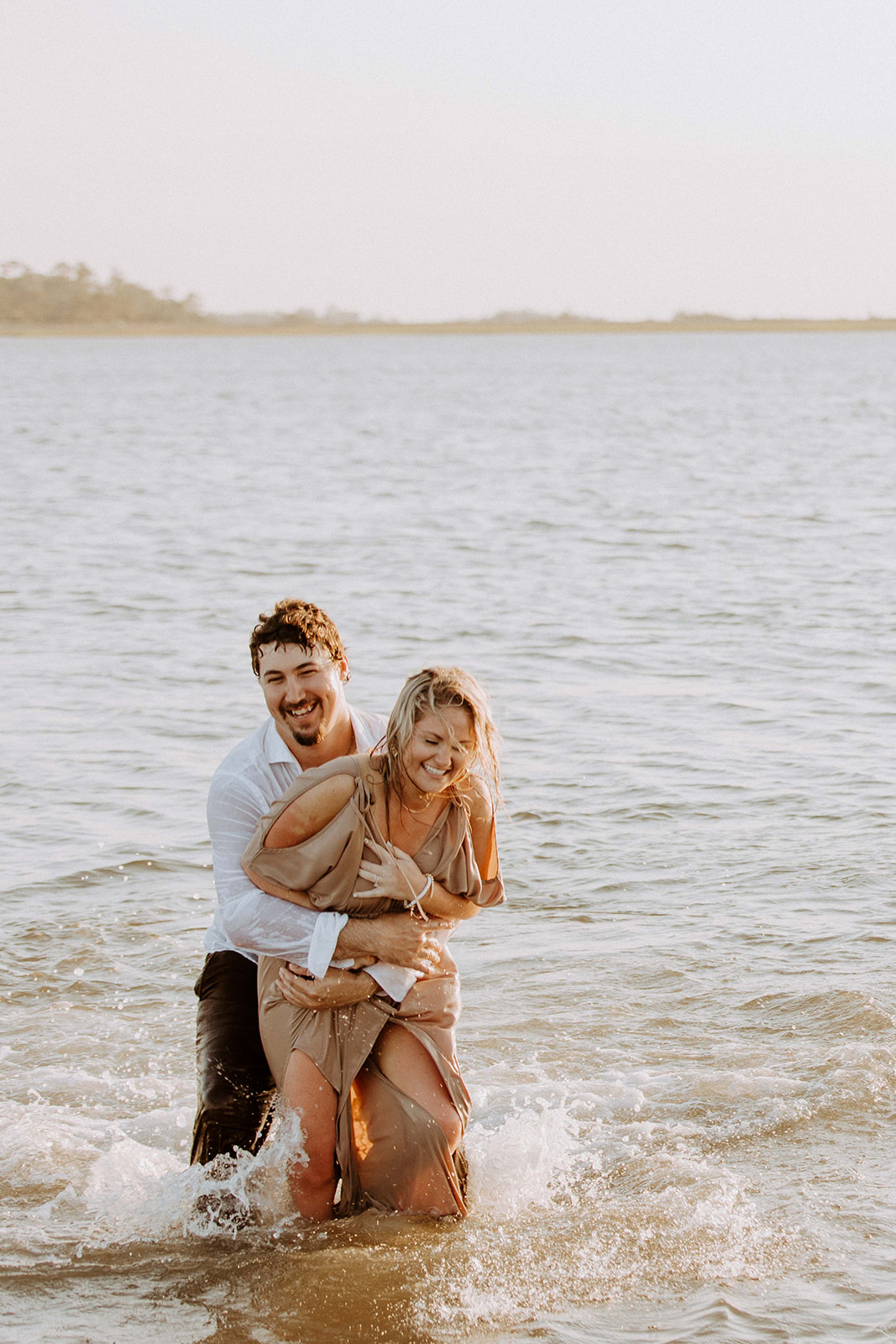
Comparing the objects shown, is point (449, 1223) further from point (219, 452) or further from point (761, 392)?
point (761, 392)

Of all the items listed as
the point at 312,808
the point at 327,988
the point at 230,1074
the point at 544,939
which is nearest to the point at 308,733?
the point at 312,808

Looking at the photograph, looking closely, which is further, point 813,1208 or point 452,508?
point 452,508

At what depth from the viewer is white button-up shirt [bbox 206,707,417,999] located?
4703 millimetres

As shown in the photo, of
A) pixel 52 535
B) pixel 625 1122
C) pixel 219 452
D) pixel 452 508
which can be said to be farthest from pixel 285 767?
pixel 219 452

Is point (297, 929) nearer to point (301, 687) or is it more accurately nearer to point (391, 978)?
point (391, 978)

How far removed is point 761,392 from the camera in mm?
71000

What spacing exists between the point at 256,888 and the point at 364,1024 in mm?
522

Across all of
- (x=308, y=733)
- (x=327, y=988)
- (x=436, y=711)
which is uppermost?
(x=436, y=711)

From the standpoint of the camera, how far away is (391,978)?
4.73 metres

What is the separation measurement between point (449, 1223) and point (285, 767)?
1.48m

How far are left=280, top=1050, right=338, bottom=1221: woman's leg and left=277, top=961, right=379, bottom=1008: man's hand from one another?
6.4 inches

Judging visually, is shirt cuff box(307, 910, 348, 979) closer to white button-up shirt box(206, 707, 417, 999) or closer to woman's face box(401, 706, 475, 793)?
white button-up shirt box(206, 707, 417, 999)

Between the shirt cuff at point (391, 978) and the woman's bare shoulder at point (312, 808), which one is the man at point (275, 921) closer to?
the shirt cuff at point (391, 978)

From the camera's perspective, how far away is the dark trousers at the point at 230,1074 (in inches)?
189
